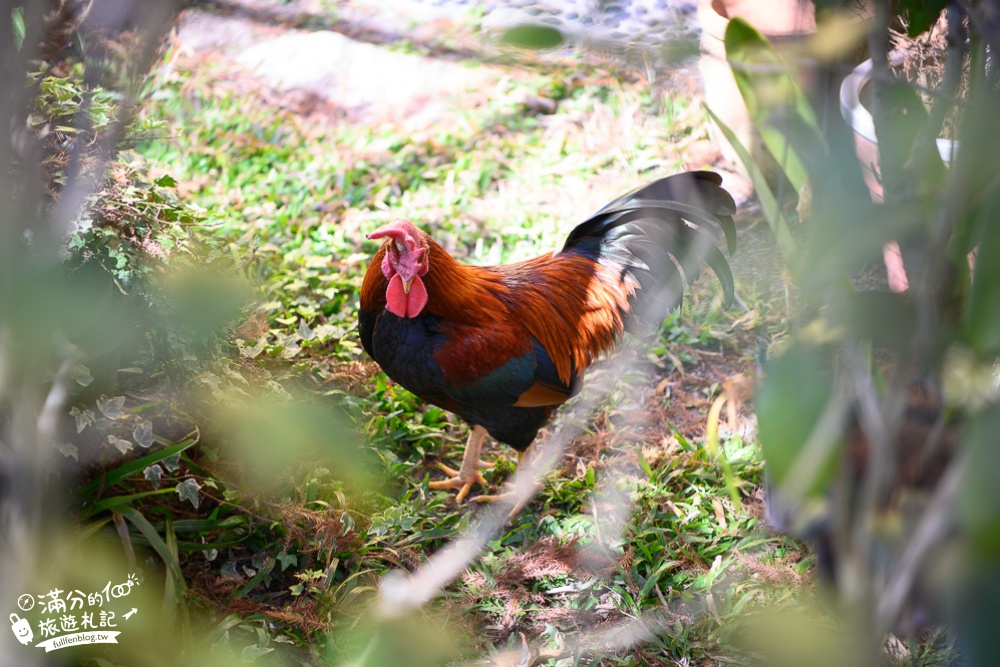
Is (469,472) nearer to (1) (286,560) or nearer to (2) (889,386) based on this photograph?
(1) (286,560)

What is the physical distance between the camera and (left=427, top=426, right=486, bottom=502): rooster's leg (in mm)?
3174

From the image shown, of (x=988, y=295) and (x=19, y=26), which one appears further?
(x=19, y=26)

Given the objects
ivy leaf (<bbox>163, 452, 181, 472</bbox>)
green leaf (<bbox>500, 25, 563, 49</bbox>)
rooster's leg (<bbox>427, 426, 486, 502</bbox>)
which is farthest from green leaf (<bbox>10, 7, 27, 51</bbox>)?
rooster's leg (<bbox>427, 426, 486, 502</bbox>)

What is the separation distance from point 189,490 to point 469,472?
1.16 meters

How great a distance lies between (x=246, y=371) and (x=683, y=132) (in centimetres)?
339

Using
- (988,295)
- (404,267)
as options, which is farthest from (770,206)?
(404,267)

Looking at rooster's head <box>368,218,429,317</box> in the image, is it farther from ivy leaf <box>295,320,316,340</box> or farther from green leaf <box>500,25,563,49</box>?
green leaf <box>500,25,563,49</box>

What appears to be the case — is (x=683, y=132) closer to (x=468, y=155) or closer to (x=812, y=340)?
(x=468, y=155)

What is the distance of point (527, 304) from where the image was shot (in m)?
2.90

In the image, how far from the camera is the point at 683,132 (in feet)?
15.4

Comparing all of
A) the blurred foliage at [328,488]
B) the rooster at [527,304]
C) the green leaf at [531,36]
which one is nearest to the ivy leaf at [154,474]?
the blurred foliage at [328,488]

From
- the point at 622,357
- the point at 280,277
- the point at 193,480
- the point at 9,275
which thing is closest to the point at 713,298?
the point at 622,357

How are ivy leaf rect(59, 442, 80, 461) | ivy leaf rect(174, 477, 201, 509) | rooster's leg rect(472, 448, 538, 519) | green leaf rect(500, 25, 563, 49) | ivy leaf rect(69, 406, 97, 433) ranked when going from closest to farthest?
green leaf rect(500, 25, 563, 49) → ivy leaf rect(59, 442, 80, 461) → ivy leaf rect(69, 406, 97, 433) → ivy leaf rect(174, 477, 201, 509) → rooster's leg rect(472, 448, 538, 519)

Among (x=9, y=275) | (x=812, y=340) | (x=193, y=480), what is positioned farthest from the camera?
(x=193, y=480)
